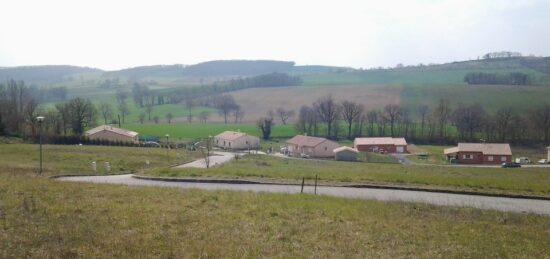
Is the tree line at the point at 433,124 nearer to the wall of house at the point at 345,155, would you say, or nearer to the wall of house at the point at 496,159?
the wall of house at the point at 496,159

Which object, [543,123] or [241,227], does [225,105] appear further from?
[241,227]

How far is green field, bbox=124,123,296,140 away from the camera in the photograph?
99.8 m

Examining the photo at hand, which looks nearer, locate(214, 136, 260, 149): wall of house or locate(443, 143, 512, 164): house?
locate(443, 143, 512, 164): house

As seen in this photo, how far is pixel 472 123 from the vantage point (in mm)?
98125

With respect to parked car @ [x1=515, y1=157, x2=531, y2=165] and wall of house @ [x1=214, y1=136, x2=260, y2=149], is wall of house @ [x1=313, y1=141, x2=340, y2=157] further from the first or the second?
parked car @ [x1=515, y1=157, x2=531, y2=165]

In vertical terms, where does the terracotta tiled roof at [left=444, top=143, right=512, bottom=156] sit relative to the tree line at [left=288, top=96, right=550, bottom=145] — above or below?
below

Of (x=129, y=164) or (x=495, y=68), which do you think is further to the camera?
(x=495, y=68)

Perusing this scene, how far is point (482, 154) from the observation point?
75.0 m

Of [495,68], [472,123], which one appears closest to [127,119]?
[472,123]

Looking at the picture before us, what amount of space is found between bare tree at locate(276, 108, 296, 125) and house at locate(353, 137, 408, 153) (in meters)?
39.6

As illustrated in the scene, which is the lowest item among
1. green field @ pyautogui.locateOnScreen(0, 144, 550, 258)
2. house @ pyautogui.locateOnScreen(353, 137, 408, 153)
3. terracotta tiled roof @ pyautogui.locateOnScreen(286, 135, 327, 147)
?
house @ pyautogui.locateOnScreen(353, 137, 408, 153)

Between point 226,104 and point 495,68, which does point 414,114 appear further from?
point 495,68

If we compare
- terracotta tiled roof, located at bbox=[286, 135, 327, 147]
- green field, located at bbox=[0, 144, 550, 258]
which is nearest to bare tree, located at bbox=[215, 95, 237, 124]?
terracotta tiled roof, located at bbox=[286, 135, 327, 147]

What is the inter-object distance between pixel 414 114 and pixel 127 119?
262 feet
